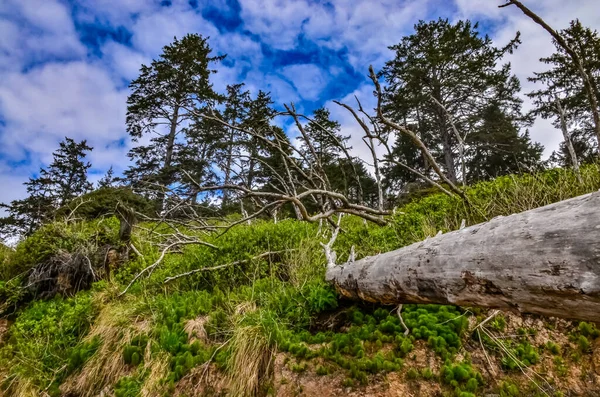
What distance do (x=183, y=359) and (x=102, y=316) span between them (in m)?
1.87

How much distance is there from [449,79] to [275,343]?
19400mm

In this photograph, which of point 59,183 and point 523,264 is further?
point 59,183

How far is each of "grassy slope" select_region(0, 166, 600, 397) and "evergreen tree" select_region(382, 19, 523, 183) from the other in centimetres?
1451

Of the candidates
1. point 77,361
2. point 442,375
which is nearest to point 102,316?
point 77,361

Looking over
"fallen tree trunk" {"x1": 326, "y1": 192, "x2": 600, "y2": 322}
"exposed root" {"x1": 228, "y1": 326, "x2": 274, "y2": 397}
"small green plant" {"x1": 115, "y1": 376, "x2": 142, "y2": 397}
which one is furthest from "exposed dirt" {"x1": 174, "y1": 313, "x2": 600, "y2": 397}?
"fallen tree trunk" {"x1": 326, "y1": 192, "x2": 600, "y2": 322}

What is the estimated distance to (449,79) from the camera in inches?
667

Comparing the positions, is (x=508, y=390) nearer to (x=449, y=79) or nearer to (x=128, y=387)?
(x=128, y=387)

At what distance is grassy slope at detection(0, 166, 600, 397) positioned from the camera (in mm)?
2070

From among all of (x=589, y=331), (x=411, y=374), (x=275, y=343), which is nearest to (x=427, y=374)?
(x=411, y=374)

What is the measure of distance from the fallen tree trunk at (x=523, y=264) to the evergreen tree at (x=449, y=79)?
15246mm

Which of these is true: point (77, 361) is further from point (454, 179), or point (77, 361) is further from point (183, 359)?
point (454, 179)

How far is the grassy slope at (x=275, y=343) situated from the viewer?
207cm

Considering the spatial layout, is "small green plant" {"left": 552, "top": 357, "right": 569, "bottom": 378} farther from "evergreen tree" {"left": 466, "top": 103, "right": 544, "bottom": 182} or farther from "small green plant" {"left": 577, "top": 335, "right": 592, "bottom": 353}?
"evergreen tree" {"left": 466, "top": 103, "right": 544, "bottom": 182}

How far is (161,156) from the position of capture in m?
18.1
